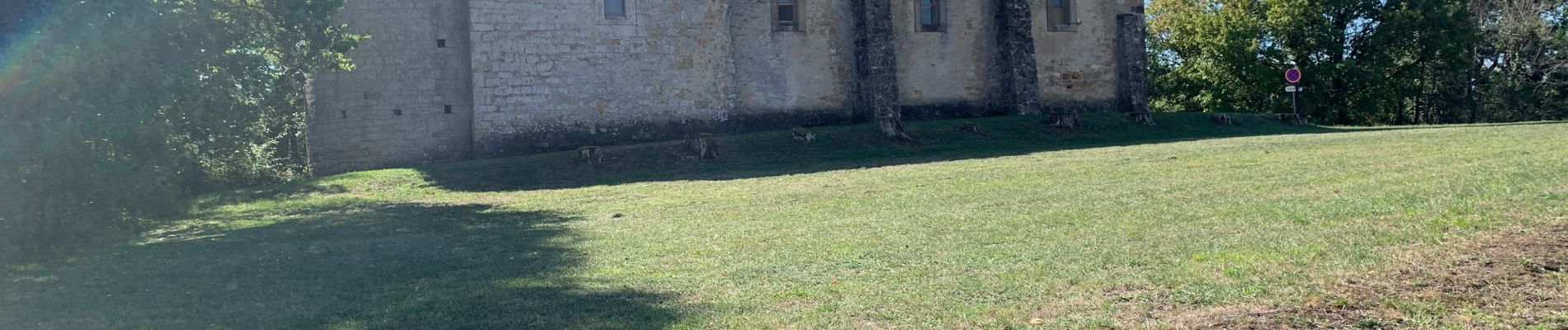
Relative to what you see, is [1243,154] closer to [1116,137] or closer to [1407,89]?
[1116,137]

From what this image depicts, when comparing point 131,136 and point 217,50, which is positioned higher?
point 217,50

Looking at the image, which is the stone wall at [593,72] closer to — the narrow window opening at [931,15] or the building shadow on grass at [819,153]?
the building shadow on grass at [819,153]

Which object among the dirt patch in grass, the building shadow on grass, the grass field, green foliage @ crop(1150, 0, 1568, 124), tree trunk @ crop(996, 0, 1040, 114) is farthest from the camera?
green foliage @ crop(1150, 0, 1568, 124)

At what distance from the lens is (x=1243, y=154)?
17.8 meters

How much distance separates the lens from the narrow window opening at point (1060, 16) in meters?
31.1

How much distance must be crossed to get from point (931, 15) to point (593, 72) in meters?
9.21

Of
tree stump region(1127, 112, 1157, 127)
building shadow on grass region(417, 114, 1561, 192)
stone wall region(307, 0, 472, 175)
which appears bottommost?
building shadow on grass region(417, 114, 1561, 192)

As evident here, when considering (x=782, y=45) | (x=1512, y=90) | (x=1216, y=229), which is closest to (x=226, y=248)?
(x=1216, y=229)

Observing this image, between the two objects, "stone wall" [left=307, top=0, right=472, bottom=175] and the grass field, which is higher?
"stone wall" [left=307, top=0, right=472, bottom=175]

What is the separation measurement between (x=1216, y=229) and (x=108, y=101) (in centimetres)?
1004

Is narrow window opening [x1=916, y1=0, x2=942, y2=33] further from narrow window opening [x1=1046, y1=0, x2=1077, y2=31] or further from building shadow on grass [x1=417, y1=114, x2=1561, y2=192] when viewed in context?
narrow window opening [x1=1046, y1=0, x2=1077, y2=31]

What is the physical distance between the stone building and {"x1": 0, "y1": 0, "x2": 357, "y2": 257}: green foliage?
8323mm

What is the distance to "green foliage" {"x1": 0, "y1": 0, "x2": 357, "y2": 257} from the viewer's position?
11.2 meters

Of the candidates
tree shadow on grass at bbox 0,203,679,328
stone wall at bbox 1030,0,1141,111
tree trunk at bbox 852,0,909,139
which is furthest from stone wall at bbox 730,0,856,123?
tree shadow on grass at bbox 0,203,679,328
